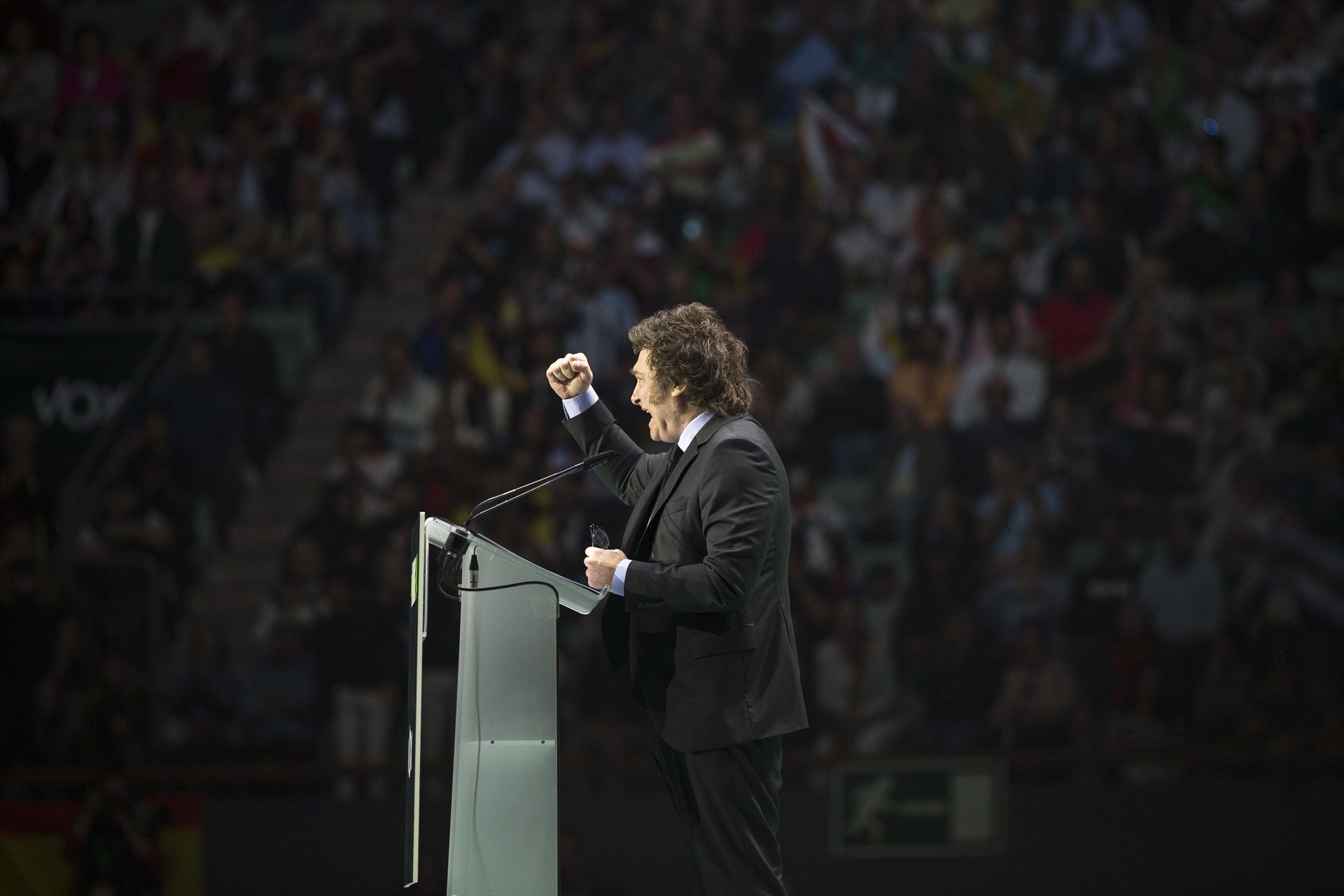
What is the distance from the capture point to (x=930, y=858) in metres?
5.39

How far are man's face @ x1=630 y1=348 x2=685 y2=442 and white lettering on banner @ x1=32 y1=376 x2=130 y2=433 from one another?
15.1 ft

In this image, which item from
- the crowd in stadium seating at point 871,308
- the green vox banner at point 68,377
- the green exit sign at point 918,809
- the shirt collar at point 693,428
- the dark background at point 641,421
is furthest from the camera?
the green vox banner at point 68,377

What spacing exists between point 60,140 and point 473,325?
2476mm

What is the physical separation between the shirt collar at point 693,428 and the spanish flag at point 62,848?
10.5ft

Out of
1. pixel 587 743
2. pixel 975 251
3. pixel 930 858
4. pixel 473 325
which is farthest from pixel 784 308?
pixel 930 858

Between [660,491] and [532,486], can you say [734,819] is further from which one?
[532,486]

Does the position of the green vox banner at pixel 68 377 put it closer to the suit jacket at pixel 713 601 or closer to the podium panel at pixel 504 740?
the podium panel at pixel 504 740

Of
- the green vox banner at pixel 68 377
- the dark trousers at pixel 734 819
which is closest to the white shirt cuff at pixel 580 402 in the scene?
the dark trousers at pixel 734 819

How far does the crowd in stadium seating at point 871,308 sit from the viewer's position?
6.30 m

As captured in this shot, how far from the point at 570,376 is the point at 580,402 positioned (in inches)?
3.6

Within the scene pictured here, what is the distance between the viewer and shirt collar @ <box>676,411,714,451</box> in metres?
2.96

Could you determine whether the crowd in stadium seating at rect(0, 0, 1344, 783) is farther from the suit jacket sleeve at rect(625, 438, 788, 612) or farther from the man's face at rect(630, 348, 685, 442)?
the suit jacket sleeve at rect(625, 438, 788, 612)

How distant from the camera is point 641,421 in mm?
6691

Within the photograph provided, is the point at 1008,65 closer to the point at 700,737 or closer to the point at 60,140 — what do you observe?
the point at 60,140
